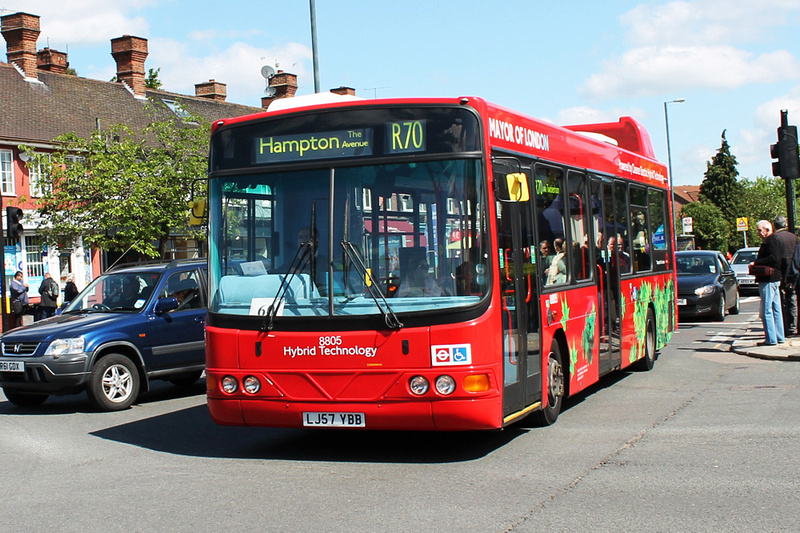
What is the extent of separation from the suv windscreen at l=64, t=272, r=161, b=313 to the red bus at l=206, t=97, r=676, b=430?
5.11 metres

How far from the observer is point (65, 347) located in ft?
40.7

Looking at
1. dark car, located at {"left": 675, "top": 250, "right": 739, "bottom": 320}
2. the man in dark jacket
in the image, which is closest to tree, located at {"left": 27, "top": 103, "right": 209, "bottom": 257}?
the man in dark jacket

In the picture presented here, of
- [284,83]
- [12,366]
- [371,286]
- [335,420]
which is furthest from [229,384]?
[284,83]

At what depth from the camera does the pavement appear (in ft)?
48.4

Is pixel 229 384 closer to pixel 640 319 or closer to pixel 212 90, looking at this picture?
pixel 640 319

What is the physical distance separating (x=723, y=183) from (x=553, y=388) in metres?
105

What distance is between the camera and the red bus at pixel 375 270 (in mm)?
8008

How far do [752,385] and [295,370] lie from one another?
634 cm

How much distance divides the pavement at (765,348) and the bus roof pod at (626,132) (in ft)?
10.9

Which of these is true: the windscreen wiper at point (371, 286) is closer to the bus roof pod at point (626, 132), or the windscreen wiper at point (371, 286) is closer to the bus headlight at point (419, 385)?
the bus headlight at point (419, 385)

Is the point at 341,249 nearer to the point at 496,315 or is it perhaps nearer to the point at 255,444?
the point at 496,315

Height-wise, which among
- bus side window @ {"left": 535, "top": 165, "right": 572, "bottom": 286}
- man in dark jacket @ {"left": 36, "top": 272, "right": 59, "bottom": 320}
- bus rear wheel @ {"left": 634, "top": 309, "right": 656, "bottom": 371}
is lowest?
bus rear wheel @ {"left": 634, "top": 309, "right": 656, "bottom": 371}

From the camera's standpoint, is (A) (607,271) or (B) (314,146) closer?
(B) (314,146)

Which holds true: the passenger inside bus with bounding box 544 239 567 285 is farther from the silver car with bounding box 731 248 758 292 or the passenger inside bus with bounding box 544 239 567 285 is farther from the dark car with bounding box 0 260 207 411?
the silver car with bounding box 731 248 758 292
